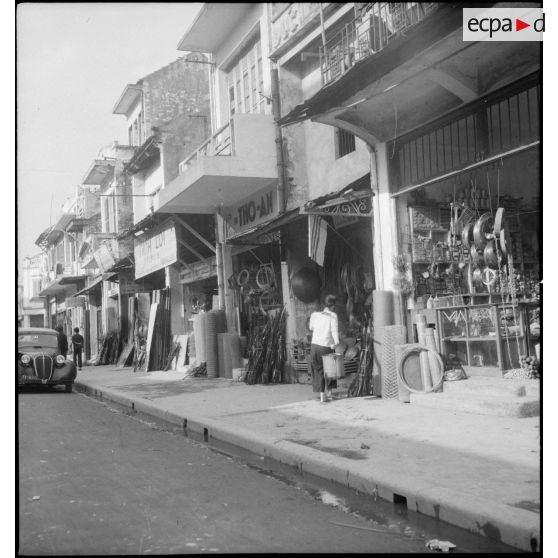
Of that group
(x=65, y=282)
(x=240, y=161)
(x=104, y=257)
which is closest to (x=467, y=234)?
(x=240, y=161)

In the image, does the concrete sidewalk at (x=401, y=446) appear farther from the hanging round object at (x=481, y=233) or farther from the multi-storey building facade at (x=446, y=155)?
the hanging round object at (x=481, y=233)

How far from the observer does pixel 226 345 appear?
53.2 ft

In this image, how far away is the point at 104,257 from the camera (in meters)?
25.5

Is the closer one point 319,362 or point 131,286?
point 319,362

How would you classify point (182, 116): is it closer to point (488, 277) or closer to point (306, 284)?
point (306, 284)

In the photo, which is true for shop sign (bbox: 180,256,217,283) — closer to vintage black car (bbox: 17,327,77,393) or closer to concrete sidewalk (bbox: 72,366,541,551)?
vintage black car (bbox: 17,327,77,393)

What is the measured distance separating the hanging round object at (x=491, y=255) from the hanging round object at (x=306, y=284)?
17.3 ft

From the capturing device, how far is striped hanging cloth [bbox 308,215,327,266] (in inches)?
472

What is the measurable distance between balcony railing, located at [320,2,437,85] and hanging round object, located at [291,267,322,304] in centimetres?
395

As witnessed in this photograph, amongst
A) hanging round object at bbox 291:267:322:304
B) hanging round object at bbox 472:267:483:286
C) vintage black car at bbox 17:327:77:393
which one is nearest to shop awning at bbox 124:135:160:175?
vintage black car at bbox 17:327:77:393

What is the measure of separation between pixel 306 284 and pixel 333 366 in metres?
4.07
